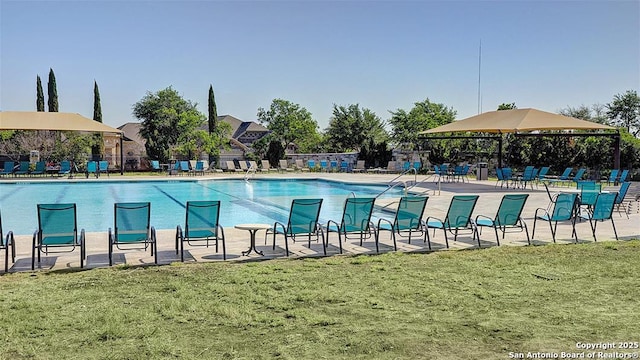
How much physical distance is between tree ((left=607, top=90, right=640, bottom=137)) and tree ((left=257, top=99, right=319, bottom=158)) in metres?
26.3

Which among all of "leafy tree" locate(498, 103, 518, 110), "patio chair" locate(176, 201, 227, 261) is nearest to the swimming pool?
Answer: "patio chair" locate(176, 201, 227, 261)

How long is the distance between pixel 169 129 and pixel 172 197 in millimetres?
19634

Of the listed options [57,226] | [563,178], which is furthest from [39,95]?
[57,226]

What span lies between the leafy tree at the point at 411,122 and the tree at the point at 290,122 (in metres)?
14.4

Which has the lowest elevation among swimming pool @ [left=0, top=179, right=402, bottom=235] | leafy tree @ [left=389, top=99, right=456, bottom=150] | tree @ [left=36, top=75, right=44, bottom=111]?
swimming pool @ [left=0, top=179, right=402, bottom=235]

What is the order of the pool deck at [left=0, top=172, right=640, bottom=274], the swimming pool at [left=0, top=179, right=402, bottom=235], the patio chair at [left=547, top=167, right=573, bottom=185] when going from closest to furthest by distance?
the pool deck at [left=0, top=172, right=640, bottom=274]
the swimming pool at [left=0, top=179, right=402, bottom=235]
the patio chair at [left=547, top=167, right=573, bottom=185]

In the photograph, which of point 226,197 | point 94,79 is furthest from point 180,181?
point 94,79

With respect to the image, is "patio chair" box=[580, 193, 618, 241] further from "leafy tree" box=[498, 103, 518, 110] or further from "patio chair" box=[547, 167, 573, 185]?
"leafy tree" box=[498, 103, 518, 110]

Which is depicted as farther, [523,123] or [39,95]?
[39,95]

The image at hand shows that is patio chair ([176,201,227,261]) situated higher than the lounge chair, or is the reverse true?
the lounge chair

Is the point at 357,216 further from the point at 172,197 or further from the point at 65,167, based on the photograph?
the point at 65,167

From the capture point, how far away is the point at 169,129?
119 ft

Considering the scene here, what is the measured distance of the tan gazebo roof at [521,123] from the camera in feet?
60.6

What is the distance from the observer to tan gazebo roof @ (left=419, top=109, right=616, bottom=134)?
18.5m
